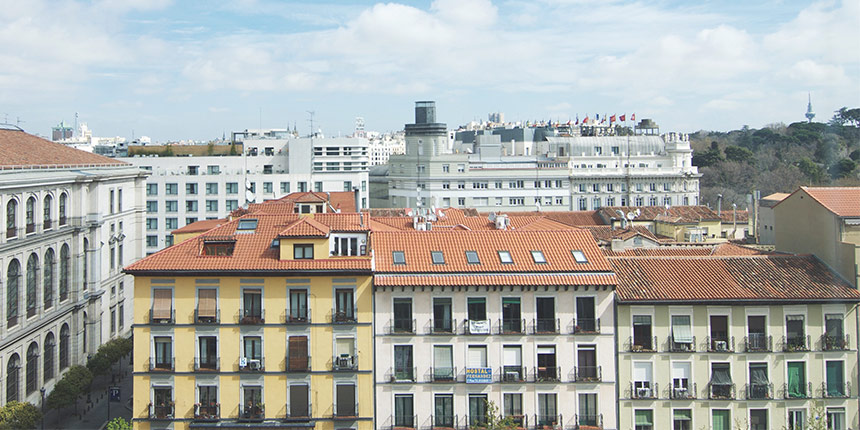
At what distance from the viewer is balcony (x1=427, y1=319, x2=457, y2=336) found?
27547 millimetres

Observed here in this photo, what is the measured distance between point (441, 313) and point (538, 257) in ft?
13.0

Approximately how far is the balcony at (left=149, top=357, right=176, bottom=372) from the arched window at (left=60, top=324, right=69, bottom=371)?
19.2 m

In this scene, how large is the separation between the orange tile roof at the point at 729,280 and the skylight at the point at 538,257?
A: 2649 mm

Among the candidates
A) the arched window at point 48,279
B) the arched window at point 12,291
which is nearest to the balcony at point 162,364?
the arched window at point 12,291

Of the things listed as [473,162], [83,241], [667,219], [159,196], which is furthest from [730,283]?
[473,162]

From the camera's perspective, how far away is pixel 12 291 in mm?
37219

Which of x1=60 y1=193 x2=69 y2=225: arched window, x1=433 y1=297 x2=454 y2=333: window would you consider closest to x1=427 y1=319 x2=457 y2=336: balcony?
x1=433 y1=297 x2=454 y2=333: window

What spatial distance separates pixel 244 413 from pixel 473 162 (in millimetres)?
77945

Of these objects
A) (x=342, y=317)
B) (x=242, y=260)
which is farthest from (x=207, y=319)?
(x=342, y=317)

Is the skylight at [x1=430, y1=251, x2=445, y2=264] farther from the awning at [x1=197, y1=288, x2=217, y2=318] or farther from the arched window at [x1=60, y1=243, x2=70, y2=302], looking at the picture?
the arched window at [x1=60, y1=243, x2=70, y2=302]

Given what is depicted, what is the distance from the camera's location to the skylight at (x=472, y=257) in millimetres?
28431

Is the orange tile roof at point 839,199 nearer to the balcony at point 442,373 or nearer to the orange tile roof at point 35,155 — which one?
the balcony at point 442,373

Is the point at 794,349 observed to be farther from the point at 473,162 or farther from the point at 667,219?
the point at 473,162

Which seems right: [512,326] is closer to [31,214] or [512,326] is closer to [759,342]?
[759,342]
